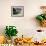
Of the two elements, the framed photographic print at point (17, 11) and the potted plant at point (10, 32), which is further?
the framed photographic print at point (17, 11)

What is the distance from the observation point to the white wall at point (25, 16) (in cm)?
351

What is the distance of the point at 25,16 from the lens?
3514 millimetres

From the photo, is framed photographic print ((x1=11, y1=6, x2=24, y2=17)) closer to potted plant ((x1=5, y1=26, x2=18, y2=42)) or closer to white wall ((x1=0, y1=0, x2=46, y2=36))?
white wall ((x1=0, y1=0, x2=46, y2=36))

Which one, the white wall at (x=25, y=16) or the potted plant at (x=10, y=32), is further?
the white wall at (x=25, y=16)

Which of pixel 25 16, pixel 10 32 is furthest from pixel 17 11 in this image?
pixel 10 32

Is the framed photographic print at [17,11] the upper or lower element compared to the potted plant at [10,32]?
upper

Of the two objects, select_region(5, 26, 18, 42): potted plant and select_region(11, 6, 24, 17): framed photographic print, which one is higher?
select_region(11, 6, 24, 17): framed photographic print

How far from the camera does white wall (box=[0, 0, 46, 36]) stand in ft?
11.5

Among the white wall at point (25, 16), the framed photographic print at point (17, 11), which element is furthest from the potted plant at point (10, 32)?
the framed photographic print at point (17, 11)

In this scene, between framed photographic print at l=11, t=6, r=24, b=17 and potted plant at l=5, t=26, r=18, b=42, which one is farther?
framed photographic print at l=11, t=6, r=24, b=17

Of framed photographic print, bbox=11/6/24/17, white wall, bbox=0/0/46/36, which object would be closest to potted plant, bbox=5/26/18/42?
white wall, bbox=0/0/46/36

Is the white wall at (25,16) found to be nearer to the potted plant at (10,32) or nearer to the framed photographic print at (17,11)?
the framed photographic print at (17,11)

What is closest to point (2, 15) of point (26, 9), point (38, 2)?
point (26, 9)

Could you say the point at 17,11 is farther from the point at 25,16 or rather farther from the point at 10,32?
the point at 10,32
